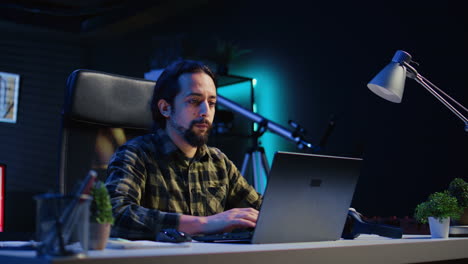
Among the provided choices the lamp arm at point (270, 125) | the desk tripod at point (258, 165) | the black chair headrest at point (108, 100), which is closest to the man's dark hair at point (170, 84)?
the black chair headrest at point (108, 100)

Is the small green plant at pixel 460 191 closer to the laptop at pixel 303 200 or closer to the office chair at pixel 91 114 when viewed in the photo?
the laptop at pixel 303 200

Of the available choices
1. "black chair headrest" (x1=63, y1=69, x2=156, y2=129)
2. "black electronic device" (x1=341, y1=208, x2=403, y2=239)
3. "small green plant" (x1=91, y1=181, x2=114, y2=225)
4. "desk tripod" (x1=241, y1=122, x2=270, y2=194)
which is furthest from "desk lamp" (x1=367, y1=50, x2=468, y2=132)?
"desk tripod" (x1=241, y1=122, x2=270, y2=194)

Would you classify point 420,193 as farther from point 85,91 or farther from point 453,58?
point 85,91

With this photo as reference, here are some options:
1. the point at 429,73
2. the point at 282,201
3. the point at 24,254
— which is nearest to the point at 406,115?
the point at 429,73

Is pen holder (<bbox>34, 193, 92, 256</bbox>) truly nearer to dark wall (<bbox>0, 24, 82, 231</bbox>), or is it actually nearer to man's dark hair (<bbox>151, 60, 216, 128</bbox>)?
man's dark hair (<bbox>151, 60, 216, 128</bbox>)

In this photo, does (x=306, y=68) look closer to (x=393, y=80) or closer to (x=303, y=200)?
(x=393, y=80)

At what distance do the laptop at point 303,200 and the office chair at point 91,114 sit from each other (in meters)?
0.79

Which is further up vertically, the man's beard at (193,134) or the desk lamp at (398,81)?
the desk lamp at (398,81)

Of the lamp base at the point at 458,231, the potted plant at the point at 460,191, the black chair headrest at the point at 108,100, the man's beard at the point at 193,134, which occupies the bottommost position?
the lamp base at the point at 458,231

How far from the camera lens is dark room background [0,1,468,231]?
10.6 feet

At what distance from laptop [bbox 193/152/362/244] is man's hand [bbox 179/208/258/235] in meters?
0.07

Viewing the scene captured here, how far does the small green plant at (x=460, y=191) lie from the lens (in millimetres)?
1748

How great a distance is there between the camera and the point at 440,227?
62.9 inches

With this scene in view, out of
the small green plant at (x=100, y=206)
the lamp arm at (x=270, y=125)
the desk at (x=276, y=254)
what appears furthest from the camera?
the lamp arm at (x=270, y=125)
